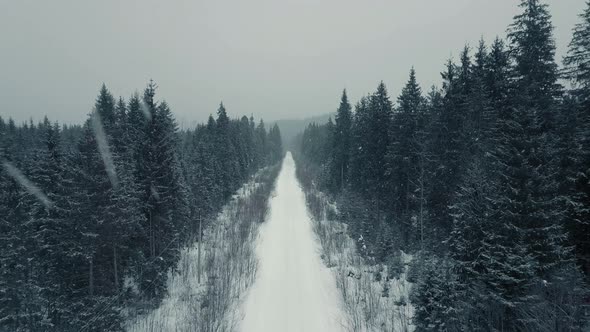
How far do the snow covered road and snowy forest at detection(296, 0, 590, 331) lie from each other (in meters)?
5.54

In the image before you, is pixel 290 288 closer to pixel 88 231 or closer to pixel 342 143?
pixel 88 231

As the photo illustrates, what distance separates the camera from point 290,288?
24.2 metres

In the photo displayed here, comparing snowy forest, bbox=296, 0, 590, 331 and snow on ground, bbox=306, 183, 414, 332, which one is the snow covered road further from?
snowy forest, bbox=296, 0, 590, 331

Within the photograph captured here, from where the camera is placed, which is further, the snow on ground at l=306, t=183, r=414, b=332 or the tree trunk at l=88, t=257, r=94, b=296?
the snow on ground at l=306, t=183, r=414, b=332

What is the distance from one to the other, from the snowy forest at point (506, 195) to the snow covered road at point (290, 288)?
18.2ft

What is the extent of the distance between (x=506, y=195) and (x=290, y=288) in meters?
16.4

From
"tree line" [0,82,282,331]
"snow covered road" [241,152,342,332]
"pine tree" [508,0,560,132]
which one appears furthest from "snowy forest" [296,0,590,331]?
"tree line" [0,82,282,331]

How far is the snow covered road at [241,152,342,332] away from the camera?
19.2 m

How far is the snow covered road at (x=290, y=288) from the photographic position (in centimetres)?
1923

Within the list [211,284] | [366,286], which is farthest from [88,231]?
[366,286]

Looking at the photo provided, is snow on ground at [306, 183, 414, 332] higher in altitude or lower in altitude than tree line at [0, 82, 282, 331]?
lower

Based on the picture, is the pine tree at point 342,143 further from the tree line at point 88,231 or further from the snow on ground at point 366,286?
the tree line at point 88,231

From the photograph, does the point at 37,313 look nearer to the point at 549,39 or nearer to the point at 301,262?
the point at 301,262

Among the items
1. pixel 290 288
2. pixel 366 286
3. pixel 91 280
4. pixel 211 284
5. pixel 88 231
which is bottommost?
pixel 290 288
